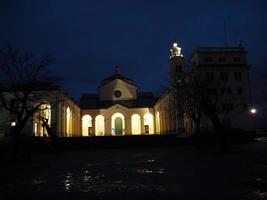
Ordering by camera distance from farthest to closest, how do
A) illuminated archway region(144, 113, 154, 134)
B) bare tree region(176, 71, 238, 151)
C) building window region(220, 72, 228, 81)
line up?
1. illuminated archway region(144, 113, 154, 134)
2. building window region(220, 72, 228, 81)
3. bare tree region(176, 71, 238, 151)

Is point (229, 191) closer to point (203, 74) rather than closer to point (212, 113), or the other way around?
point (212, 113)

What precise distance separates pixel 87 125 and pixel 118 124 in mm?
8124

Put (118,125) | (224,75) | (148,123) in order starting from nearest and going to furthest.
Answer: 1. (224,75)
2. (118,125)
3. (148,123)

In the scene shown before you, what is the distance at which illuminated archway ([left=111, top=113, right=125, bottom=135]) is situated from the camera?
73.4m

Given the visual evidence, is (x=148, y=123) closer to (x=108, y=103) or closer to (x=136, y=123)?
(x=136, y=123)

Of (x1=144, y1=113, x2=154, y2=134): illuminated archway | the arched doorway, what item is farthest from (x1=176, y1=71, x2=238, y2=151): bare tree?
(x1=144, y1=113, x2=154, y2=134): illuminated archway

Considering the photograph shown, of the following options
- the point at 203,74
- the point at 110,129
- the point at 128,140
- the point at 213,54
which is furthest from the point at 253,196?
the point at 110,129

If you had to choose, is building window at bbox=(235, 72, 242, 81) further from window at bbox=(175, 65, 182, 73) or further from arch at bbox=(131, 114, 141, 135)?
arch at bbox=(131, 114, 141, 135)

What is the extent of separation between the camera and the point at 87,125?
7550cm

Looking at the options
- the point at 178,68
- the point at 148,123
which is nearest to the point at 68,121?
the point at 148,123

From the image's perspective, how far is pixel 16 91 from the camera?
27562mm

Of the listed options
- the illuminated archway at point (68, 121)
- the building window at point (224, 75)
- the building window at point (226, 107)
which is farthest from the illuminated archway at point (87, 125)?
the building window at point (226, 107)

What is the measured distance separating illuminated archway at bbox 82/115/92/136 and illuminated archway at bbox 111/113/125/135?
20.2ft

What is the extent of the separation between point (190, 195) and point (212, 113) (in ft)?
61.4
